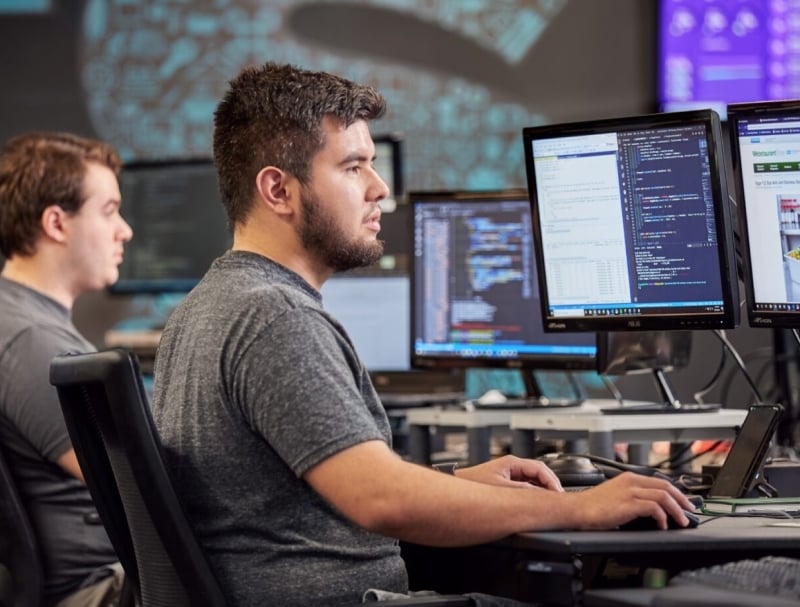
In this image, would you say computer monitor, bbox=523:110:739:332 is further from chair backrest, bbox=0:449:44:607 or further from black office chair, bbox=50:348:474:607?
chair backrest, bbox=0:449:44:607

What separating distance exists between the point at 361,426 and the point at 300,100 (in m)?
0.56

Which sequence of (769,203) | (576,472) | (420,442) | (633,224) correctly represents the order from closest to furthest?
(576,472) < (769,203) < (633,224) < (420,442)

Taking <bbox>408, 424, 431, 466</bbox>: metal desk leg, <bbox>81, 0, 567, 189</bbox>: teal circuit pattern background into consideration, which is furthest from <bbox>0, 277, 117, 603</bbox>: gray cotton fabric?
<bbox>81, 0, 567, 189</bbox>: teal circuit pattern background

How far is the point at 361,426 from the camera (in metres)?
1.51

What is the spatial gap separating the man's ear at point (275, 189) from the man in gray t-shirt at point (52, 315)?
0.84m

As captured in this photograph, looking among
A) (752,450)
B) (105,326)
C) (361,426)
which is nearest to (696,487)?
(752,450)

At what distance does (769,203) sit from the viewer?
2.09 m

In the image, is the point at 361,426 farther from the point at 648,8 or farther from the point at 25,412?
the point at 648,8

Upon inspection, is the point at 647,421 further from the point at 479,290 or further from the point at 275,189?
the point at 275,189

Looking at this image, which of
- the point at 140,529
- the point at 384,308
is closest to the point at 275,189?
the point at 140,529

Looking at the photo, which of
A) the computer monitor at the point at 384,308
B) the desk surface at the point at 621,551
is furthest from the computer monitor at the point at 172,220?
the desk surface at the point at 621,551

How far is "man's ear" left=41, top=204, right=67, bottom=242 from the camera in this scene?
2.95 m

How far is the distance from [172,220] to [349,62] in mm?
995

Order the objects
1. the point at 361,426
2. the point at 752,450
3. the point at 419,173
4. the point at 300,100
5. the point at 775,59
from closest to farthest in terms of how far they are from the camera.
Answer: the point at 361,426 < the point at 300,100 < the point at 752,450 < the point at 775,59 < the point at 419,173
